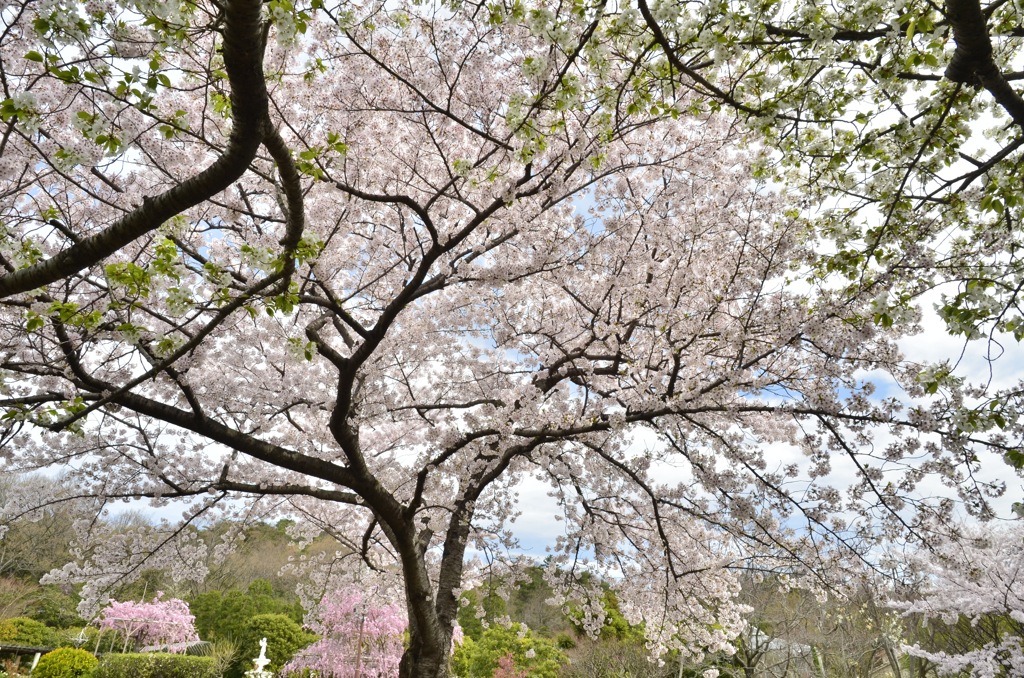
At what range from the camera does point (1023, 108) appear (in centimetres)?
288

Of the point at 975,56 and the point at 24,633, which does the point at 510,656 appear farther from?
the point at 975,56

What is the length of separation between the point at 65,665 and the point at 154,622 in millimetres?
3575

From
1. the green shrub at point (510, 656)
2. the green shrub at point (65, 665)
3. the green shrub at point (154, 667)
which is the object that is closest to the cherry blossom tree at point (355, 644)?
the green shrub at point (154, 667)

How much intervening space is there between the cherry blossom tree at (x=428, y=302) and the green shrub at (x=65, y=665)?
740 cm

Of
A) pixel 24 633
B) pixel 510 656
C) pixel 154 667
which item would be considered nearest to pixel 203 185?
pixel 510 656

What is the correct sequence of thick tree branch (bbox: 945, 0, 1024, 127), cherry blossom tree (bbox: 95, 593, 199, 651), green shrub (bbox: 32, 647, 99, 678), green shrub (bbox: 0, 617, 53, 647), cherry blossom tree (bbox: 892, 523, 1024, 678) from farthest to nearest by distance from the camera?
cherry blossom tree (bbox: 95, 593, 199, 651)
green shrub (bbox: 0, 617, 53, 647)
green shrub (bbox: 32, 647, 99, 678)
cherry blossom tree (bbox: 892, 523, 1024, 678)
thick tree branch (bbox: 945, 0, 1024, 127)

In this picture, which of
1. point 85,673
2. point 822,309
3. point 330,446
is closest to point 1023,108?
point 822,309

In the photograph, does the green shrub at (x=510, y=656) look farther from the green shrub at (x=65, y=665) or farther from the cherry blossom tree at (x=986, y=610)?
the green shrub at (x=65, y=665)

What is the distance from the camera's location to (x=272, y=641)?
13727 millimetres

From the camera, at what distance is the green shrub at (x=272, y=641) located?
13609 millimetres

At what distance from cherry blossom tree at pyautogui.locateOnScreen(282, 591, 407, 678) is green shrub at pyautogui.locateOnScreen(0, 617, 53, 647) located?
8.93 metres

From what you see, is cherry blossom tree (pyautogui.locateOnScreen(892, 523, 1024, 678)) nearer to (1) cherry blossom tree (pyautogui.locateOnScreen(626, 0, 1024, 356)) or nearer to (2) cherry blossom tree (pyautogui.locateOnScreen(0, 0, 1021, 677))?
(2) cherry blossom tree (pyautogui.locateOnScreen(0, 0, 1021, 677))

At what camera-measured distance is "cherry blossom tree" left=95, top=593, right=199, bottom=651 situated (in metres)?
14.7

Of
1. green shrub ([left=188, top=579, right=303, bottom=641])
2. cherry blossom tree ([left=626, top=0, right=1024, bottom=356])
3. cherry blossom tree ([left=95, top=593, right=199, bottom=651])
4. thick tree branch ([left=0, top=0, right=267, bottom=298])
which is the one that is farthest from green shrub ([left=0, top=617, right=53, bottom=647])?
cherry blossom tree ([left=626, top=0, right=1024, bottom=356])
